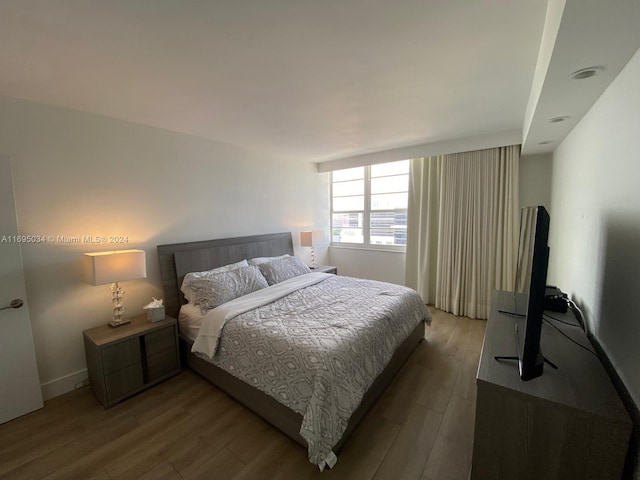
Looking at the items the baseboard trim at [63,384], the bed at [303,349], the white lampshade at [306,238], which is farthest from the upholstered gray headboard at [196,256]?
the baseboard trim at [63,384]

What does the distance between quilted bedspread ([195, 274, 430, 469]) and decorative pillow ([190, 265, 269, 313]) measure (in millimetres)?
431

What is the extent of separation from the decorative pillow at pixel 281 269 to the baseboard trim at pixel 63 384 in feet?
6.26

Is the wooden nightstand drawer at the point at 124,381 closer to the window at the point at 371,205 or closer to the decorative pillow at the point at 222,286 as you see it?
the decorative pillow at the point at 222,286

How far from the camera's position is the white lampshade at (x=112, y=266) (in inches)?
83.1

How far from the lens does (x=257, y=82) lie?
1.89 meters

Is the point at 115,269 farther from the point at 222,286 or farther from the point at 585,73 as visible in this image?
the point at 585,73

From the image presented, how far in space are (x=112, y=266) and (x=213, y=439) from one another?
1.57 metres

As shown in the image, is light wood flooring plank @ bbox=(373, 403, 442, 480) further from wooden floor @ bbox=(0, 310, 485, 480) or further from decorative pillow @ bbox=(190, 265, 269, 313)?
decorative pillow @ bbox=(190, 265, 269, 313)

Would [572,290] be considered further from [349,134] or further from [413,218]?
[349,134]

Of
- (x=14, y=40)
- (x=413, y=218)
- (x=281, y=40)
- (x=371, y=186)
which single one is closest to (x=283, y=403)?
(x=281, y=40)

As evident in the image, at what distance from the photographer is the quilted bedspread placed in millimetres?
1549

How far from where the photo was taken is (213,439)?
1788mm

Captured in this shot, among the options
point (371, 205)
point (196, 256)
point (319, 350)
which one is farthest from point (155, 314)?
point (371, 205)

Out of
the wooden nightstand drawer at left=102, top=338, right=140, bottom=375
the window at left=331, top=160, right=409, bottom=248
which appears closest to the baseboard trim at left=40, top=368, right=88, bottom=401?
the wooden nightstand drawer at left=102, top=338, right=140, bottom=375
